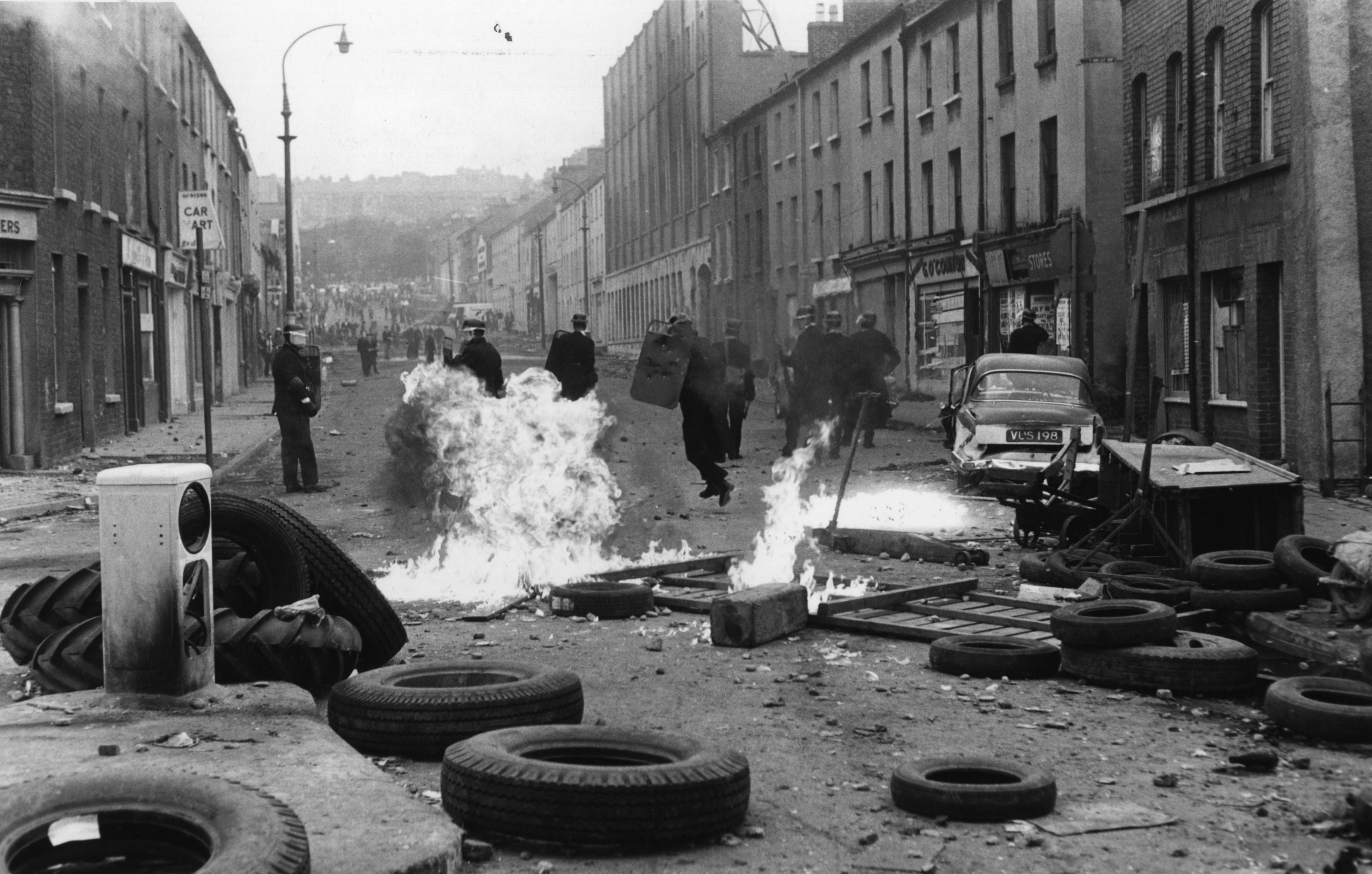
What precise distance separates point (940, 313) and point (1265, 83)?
17304 mm

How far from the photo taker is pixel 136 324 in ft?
102

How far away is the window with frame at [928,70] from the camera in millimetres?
37500

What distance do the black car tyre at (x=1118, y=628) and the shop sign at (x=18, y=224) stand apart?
18453 millimetres

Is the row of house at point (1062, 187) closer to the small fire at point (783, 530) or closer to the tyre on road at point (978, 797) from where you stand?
the small fire at point (783, 530)

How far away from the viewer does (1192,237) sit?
23047 millimetres

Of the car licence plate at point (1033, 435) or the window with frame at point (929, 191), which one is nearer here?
the car licence plate at point (1033, 435)

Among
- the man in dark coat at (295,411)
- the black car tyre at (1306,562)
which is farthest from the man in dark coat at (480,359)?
the black car tyre at (1306,562)

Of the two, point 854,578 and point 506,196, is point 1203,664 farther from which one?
point 506,196

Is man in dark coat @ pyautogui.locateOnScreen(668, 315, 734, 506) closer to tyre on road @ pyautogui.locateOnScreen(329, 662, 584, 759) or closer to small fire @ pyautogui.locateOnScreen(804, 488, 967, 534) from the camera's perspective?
small fire @ pyautogui.locateOnScreen(804, 488, 967, 534)

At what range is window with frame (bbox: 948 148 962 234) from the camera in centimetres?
3603

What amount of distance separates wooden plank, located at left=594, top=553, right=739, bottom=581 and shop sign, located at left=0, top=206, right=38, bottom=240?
47.3 ft

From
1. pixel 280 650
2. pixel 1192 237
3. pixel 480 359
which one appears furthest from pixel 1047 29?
pixel 280 650

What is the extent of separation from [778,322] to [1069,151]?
20953mm

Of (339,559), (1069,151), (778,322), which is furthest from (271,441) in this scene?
(778,322)
